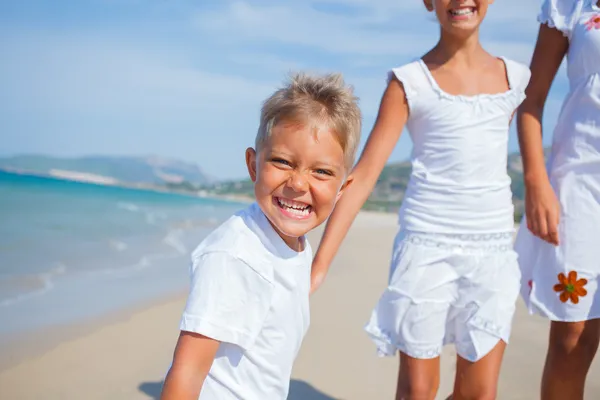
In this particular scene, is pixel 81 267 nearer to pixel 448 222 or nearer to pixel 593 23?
pixel 448 222

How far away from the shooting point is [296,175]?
1.63 m

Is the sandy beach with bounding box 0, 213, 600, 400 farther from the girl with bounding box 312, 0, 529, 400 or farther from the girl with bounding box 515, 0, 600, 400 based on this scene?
the girl with bounding box 312, 0, 529, 400

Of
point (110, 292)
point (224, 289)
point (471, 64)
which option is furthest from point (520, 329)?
point (224, 289)

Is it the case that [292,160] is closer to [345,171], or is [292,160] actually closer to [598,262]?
[345,171]

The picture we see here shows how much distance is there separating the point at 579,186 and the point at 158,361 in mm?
2968

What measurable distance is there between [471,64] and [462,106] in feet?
0.68

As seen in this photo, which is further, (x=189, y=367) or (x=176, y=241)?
(x=176, y=241)

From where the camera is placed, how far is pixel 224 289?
1.49 metres

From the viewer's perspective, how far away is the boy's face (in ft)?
5.32

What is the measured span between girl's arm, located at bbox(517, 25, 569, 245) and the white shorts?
184mm

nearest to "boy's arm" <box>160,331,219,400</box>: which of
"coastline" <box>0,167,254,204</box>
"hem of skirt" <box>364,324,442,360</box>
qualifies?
"hem of skirt" <box>364,324,442,360</box>

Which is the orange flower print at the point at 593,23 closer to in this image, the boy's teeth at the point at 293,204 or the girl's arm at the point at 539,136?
the girl's arm at the point at 539,136

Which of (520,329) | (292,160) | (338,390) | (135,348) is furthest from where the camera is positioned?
(520,329)

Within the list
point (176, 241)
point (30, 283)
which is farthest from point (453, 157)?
point (176, 241)
